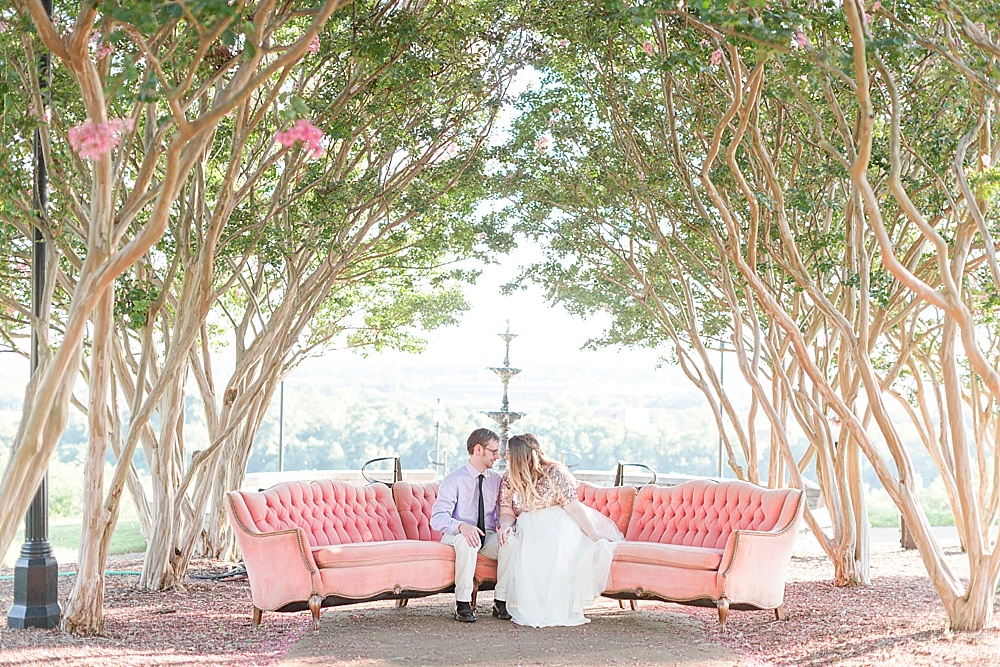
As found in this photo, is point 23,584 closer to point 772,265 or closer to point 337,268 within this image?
point 337,268

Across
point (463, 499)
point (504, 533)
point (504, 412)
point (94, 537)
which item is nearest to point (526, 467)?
point (504, 533)

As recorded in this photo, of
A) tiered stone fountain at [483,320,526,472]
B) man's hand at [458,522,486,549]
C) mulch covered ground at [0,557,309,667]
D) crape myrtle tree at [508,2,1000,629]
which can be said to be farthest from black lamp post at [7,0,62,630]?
tiered stone fountain at [483,320,526,472]

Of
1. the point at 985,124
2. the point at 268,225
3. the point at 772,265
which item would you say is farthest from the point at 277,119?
the point at 985,124

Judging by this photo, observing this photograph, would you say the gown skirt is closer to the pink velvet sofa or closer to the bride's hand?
the bride's hand

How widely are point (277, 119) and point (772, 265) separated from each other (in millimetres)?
4150

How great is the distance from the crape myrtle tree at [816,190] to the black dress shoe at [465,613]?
261 cm

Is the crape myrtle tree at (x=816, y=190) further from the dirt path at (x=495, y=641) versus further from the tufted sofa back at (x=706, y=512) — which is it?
the dirt path at (x=495, y=641)

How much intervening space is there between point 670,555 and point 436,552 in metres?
1.47

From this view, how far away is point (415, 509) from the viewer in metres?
7.59

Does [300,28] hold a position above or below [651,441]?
above

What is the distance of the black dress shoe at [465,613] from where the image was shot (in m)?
6.53

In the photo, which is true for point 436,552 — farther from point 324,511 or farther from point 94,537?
point 94,537

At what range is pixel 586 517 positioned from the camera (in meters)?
6.59

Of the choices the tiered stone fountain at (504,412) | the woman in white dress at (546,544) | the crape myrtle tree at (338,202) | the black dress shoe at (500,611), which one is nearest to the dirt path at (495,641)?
the black dress shoe at (500,611)
